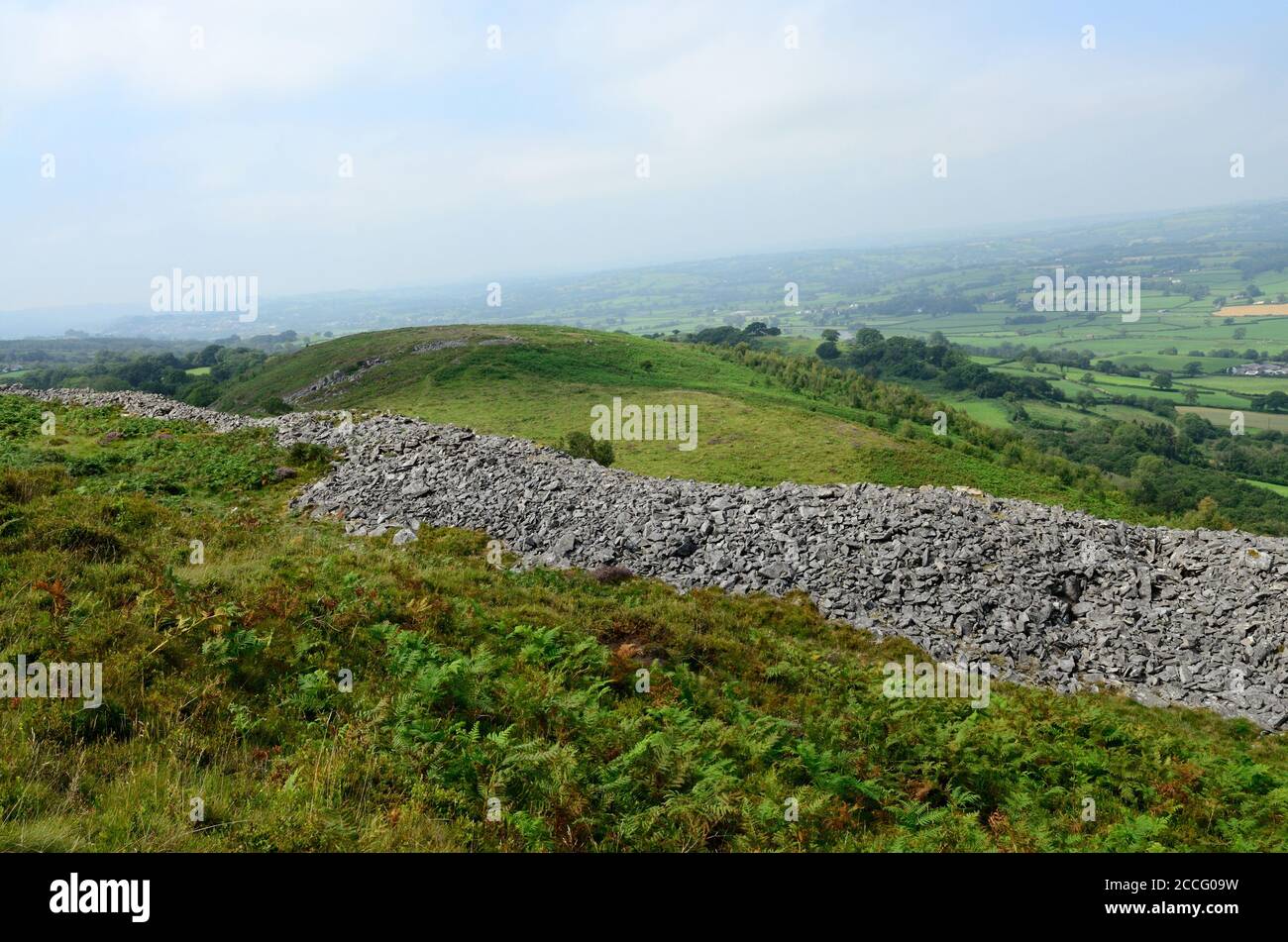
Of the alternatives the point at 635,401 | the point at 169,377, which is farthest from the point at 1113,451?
the point at 169,377

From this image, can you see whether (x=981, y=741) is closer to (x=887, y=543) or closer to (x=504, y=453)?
(x=887, y=543)

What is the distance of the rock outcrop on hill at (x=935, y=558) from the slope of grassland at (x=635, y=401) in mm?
17568

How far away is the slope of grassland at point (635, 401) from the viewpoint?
4422 cm

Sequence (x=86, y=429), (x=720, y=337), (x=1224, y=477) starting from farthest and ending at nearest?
1. (x=720, y=337)
2. (x=1224, y=477)
3. (x=86, y=429)

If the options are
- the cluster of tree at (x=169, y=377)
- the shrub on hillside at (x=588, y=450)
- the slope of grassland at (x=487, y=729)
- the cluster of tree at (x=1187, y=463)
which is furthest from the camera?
the cluster of tree at (x=169, y=377)

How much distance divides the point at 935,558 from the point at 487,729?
15998 millimetres

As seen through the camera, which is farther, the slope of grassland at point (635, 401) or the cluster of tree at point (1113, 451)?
the cluster of tree at point (1113, 451)

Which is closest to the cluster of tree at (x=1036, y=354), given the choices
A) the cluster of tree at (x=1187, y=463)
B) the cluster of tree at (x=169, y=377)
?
the cluster of tree at (x=1187, y=463)

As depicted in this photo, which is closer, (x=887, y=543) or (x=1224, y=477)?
(x=887, y=543)

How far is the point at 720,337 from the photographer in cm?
13900

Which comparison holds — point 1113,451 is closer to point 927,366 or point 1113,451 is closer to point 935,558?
point 927,366

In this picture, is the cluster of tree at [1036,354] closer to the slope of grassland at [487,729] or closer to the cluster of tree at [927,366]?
the cluster of tree at [927,366]

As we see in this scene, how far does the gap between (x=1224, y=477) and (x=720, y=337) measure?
84.8m
